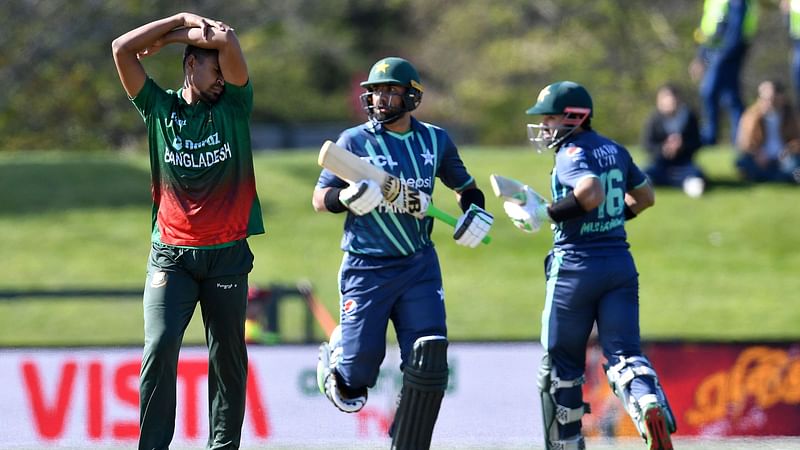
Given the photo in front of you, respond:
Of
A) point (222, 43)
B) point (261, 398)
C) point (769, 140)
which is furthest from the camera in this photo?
point (769, 140)

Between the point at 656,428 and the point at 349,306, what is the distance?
5.11 ft

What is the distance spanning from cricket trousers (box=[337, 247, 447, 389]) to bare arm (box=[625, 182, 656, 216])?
3.83 feet

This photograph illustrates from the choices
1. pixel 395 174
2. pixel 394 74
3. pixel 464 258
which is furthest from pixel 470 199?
pixel 464 258

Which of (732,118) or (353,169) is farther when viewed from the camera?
(732,118)

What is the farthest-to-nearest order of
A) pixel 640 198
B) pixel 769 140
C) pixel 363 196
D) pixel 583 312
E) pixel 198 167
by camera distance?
pixel 769 140
pixel 640 198
pixel 583 312
pixel 363 196
pixel 198 167

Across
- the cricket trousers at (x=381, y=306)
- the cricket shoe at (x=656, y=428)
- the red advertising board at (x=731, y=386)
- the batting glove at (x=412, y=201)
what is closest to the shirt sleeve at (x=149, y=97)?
the batting glove at (x=412, y=201)

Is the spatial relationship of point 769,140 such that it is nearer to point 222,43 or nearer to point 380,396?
point 380,396

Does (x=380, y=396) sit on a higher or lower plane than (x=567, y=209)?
lower

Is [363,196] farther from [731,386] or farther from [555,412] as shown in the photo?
[731,386]

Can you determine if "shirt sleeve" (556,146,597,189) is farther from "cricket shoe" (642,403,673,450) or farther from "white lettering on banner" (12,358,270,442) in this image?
"white lettering on banner" (12,358,270,442)

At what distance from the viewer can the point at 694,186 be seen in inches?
621

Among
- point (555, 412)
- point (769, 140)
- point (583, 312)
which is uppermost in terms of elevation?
point (769, 140)

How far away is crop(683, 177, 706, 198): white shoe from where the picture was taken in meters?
15.8

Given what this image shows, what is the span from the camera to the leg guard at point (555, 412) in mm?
6355
